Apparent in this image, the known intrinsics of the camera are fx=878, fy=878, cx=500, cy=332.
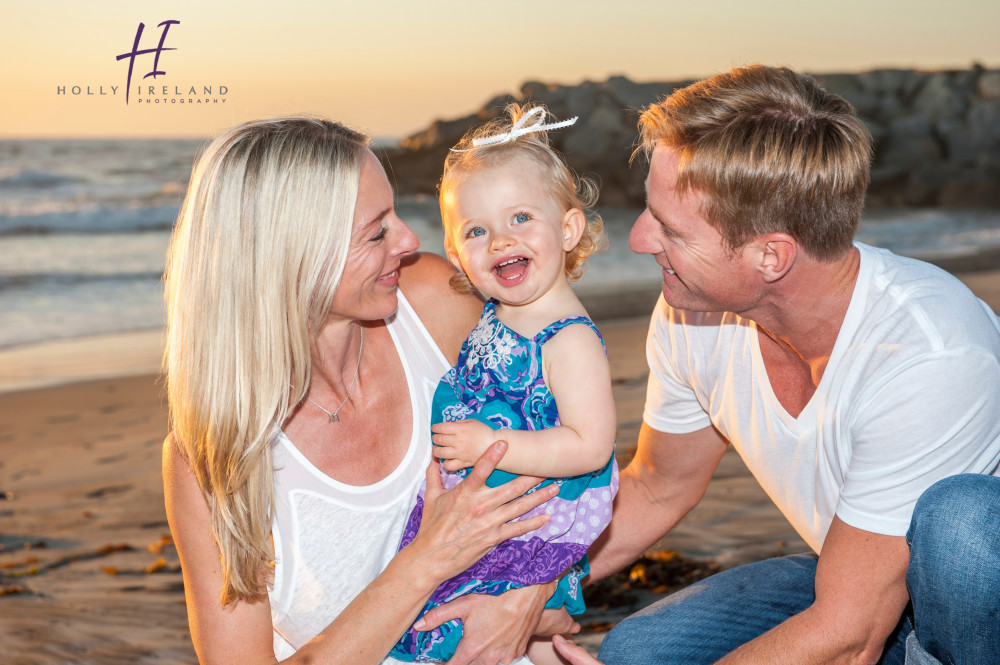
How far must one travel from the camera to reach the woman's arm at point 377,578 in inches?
84.9

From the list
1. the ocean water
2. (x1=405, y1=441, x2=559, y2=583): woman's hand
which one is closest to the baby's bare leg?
(x1=405, y1=441, x2=559, y2=583): woman's hand

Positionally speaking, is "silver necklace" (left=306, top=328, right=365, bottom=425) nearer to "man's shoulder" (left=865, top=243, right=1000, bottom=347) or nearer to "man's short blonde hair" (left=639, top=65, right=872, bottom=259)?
"man's short blonde hair" (left=639, top=65, right=872, bottom=259)

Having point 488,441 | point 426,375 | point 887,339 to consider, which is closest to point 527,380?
point 488,441

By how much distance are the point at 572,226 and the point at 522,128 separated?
33cm

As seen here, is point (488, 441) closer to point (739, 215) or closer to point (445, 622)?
point (445, 622)

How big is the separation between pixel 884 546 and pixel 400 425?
126 centimetres

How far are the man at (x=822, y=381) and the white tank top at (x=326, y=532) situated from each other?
23.7 inches

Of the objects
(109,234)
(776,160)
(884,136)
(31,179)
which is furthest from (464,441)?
(884,136)

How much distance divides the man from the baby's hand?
0.60 metres

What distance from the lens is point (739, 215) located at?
7.27 ft

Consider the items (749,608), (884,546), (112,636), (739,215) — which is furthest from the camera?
(112,636)

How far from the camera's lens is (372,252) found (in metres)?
2.24

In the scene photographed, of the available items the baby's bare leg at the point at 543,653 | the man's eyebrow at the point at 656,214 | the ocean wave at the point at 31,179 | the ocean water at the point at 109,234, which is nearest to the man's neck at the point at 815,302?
the man's eyebrow at the point at 656,214

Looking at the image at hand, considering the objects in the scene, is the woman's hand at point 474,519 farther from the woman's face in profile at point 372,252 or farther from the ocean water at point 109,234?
the ocean water at point 109,234
